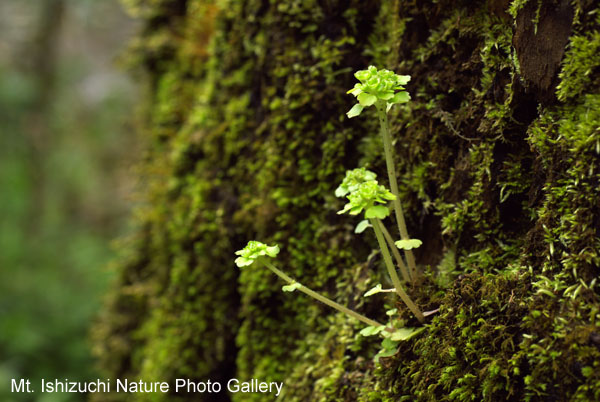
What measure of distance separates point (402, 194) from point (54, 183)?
1004 centimetres

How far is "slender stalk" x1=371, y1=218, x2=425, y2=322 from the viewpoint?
55.5 inches

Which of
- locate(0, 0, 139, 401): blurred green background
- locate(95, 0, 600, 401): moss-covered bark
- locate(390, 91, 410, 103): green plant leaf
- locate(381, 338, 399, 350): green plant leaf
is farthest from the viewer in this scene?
locate(0, 0, 139, 401): blurred green background

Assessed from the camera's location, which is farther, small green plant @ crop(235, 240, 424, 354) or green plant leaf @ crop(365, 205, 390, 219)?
small green plant @ crop(235, 240, 424, 354)

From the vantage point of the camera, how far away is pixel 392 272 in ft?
4.67

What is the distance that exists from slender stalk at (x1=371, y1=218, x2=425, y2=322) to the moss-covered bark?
60 mm

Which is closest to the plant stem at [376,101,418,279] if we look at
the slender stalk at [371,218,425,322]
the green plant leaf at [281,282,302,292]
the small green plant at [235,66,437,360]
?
the small green plant at [235,66,437,360]

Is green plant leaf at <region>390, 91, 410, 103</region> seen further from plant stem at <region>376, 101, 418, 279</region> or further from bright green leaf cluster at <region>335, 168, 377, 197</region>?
bright green leaf cluster at <region>335, 168, 377, 197</region>

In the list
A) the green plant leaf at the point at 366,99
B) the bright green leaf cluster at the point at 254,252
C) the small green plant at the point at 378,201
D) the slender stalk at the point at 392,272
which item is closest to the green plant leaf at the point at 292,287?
the small green plant at the point at 378,201

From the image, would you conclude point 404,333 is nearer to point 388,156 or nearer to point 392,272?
point 392,272

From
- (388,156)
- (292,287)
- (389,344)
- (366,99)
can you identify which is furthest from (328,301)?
(366,99)

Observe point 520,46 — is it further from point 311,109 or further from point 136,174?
point 136,174

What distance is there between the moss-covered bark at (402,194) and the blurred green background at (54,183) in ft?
11.1

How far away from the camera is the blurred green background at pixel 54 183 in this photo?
6867 mm

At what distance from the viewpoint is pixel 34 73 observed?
7.98m
